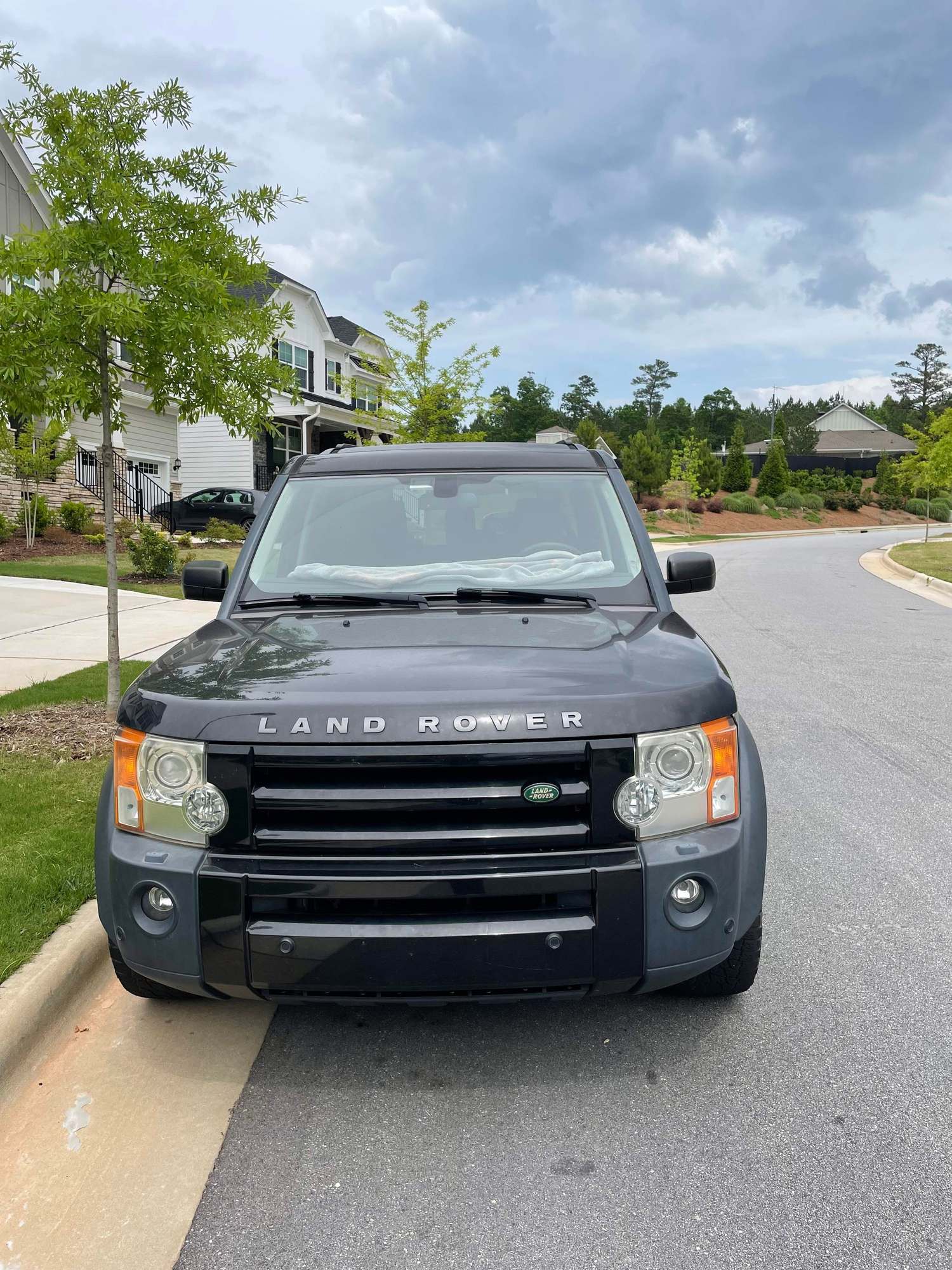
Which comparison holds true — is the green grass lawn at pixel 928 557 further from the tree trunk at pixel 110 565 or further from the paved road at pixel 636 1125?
the paved road at pixel 636 1125

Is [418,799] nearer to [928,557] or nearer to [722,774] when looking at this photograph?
[722,774]

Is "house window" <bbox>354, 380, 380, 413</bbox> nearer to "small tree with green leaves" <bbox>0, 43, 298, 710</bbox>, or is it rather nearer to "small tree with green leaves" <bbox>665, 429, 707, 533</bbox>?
"small tree with green leaves" <bbox>0, 43, 298, 710</bbox>

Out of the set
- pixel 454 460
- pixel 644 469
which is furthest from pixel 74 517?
pixel 644 469

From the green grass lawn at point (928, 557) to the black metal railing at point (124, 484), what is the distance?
1841 centimetres

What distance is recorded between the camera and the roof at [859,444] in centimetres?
10012

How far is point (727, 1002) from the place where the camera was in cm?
335

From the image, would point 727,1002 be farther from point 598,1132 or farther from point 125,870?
point 125,870

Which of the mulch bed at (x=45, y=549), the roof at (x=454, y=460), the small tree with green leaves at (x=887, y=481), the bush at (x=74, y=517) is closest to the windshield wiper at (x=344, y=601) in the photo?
the roof at (x=454, y=460)

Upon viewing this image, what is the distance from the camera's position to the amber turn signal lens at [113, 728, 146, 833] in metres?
2.80

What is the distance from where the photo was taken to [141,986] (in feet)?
10.5

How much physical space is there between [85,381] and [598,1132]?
5.67 meters

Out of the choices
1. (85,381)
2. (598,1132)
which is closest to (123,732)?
(598,1132)

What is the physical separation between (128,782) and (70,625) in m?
9.51

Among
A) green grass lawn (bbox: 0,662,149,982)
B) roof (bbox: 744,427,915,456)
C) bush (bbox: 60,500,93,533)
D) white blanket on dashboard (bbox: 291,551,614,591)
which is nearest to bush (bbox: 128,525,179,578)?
bush (bbox: 60,500,93,533)
